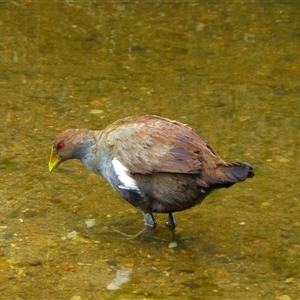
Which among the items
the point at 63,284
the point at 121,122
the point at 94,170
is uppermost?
the point at 121,122

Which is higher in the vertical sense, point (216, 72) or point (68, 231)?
point (216, 72)

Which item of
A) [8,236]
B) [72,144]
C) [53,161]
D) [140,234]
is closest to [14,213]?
[8,236]

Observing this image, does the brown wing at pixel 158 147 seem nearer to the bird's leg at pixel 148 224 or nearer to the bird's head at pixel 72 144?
the bird's head at pixel 72 144

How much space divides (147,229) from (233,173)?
988 millimetres

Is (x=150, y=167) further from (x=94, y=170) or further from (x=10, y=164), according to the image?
(x=10, y=164)

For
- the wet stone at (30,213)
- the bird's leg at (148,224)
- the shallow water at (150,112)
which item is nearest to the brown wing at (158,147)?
the bird's leg at (148,224)

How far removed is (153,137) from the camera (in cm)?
597

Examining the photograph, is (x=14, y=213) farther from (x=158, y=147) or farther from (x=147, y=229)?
(x=158, y=147)

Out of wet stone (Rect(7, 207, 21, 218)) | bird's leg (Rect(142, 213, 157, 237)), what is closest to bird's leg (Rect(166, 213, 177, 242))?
bird's leg (Rect(142, 213, 157, 237))

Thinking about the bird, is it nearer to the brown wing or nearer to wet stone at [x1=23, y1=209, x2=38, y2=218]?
the brown wing

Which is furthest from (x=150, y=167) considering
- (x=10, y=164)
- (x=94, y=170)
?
Result: (x=10, y=164)

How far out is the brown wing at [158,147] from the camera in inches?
229

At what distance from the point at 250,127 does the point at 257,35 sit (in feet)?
7.13

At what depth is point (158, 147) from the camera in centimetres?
592
